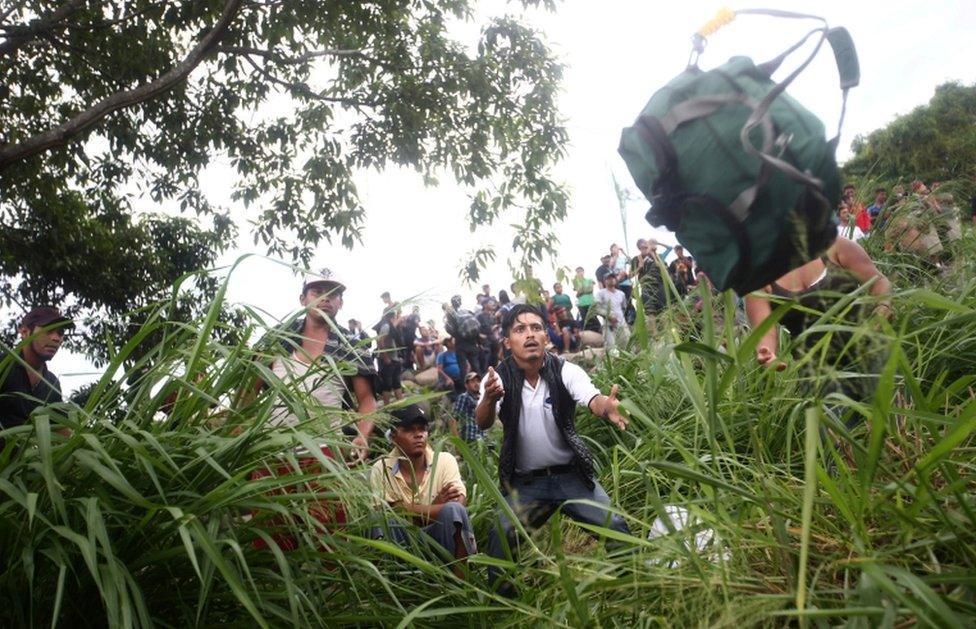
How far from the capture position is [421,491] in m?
3.85

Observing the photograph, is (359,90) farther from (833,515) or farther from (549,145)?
(833,515)

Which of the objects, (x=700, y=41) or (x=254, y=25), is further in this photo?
(x=254, y=25)

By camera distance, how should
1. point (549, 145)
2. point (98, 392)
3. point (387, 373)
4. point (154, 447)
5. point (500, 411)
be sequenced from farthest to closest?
1. point (549, 145)
2. point (387, 373)
3. point (500, 411)
4. point (98, 392)
5. point (154, 447)

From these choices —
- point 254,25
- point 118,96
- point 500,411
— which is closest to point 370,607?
point 500,411

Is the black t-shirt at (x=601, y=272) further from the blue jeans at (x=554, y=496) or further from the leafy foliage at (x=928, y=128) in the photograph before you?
the leafy foliage at (x=928, y=128)

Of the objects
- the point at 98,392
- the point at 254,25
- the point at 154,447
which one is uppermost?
the point at 254,25

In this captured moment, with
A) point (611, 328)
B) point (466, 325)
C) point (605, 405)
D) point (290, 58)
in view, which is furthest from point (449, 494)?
point (290, 58)

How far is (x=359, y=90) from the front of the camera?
8898 millimetres

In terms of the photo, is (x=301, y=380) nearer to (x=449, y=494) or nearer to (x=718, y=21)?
(x=449, y=494)

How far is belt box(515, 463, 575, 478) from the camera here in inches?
156

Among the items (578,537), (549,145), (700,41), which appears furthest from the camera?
(549,145)

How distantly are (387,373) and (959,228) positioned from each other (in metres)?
3.58

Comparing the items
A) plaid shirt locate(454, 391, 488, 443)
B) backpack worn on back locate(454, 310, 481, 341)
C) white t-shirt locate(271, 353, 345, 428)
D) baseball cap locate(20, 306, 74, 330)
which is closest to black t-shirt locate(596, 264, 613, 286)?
backpack worn on back locate(454, 310, 481, 341)

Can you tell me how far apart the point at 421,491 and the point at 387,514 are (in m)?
1.27
